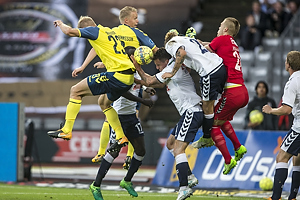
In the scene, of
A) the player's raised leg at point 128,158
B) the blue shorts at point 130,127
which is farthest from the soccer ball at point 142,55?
the player's raised leg at point 128,158

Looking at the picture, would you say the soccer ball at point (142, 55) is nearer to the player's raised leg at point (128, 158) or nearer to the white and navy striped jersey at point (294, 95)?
the white and navy striped jersey at point (294, 95)

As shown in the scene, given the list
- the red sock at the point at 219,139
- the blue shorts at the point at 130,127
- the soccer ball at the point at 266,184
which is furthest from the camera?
the soccer ball at the point at 266,184

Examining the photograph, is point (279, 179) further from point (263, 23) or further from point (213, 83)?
point (263, 23)

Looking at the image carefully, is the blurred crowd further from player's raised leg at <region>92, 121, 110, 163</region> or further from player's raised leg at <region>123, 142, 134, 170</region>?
player's raised leg at <region>92, 121, 110, 163</region>

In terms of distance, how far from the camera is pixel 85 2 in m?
18.2

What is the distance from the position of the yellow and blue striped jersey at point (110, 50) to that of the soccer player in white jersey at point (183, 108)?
0.79ft

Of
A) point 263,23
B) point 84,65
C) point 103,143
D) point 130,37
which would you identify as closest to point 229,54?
point 130,37

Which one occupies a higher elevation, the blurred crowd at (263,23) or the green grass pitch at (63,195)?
the blurred crowd at (263,23)

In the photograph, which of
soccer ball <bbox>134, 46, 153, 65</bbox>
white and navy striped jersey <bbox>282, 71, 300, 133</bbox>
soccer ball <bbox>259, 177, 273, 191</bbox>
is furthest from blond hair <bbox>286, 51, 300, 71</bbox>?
soccer ball <bbox>259, 177, 273, 191</bbox>

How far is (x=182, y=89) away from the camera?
27.3 feet

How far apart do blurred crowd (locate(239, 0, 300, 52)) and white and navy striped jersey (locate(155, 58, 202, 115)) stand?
914 cm

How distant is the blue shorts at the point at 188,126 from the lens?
320 inches

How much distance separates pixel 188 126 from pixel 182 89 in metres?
0.56

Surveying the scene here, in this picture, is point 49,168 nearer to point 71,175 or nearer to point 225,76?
point 71,175
